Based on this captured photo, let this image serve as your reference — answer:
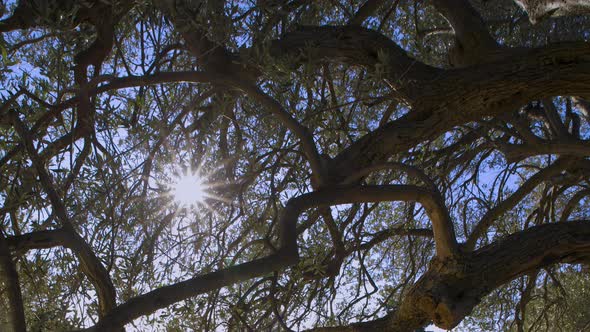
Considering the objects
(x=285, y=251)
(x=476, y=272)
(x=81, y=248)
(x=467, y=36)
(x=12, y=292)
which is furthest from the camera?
(x=467, y=36)

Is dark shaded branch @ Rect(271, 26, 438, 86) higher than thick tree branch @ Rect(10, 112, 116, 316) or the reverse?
higher

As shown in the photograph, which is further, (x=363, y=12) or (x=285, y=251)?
(x=363, y=12)

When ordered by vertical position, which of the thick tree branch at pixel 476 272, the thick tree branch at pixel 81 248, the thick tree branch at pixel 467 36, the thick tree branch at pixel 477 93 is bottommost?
the thick tree branch at pixel 476 272

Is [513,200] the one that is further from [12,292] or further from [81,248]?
[12,292]

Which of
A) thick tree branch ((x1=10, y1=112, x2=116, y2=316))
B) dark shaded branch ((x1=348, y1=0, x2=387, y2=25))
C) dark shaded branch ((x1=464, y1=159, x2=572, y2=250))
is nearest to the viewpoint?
thick tree branch ((x1=10, y1=112, x2=116, y2=316))

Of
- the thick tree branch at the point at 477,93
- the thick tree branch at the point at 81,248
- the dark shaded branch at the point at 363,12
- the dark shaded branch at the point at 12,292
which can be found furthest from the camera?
the dark shaded branch at the point at 363,12

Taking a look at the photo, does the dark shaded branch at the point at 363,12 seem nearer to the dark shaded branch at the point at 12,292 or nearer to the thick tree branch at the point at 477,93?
the thick tree branch at the point at 477,93

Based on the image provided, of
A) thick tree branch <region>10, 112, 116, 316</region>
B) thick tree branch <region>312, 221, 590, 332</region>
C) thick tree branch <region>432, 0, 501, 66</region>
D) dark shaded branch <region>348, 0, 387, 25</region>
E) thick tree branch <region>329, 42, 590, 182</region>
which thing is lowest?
thick tree branch <region>312, 221, 590, 332</region>

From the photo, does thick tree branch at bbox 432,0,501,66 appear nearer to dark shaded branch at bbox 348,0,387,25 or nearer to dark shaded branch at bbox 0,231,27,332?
dark shaded branch at bbox 348,0,387,25

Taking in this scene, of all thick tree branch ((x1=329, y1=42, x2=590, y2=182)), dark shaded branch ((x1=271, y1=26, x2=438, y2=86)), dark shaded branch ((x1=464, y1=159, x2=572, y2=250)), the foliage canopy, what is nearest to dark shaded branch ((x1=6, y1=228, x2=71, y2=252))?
the foliage canopy

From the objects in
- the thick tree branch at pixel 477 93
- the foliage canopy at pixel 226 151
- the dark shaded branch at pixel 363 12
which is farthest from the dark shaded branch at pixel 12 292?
the dark shaded branch at pixel 363 12

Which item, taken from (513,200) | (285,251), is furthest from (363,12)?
(285,251)

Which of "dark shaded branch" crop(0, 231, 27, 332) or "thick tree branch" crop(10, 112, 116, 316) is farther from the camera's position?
"thick tree branch" crop(10, 112, 116, 316)

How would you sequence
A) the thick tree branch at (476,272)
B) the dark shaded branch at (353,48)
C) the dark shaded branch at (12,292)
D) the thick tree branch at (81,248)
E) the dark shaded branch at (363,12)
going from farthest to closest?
the dark shaded branch at (363,12) → the dark shaded branch at (353,48) → the thick tree branch at (476,272) → the thick tree branch at (81,248) → the dark shaded branch at (12,292)
